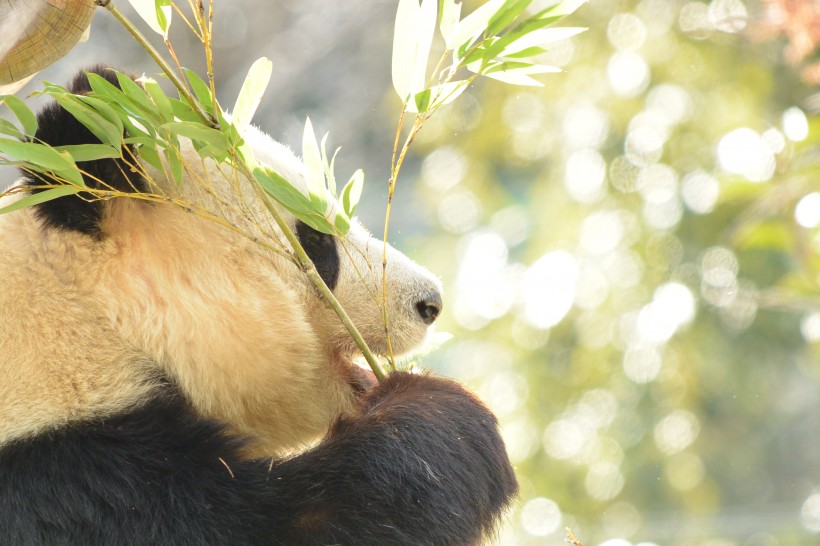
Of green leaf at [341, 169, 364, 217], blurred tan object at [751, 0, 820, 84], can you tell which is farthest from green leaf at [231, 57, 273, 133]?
blurred tan object at [751, 0, 820, 84]

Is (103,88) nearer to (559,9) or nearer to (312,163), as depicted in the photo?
(312,163)

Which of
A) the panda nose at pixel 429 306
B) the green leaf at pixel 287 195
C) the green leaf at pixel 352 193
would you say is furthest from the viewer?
the panda nose at pixel 429 306

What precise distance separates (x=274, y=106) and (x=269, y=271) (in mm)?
6470

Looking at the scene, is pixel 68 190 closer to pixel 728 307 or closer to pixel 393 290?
pixel 393 290

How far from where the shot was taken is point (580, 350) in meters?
6.09

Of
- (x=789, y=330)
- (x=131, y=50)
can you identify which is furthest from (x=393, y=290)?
(x=131, y=50)

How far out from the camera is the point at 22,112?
1471 millimetres

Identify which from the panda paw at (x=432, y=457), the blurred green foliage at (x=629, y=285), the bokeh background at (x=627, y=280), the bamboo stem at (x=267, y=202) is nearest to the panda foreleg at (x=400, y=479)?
the panda paw at (x=432, y=457)

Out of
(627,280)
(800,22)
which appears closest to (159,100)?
(800,22)

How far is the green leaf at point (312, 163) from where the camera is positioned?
160cm

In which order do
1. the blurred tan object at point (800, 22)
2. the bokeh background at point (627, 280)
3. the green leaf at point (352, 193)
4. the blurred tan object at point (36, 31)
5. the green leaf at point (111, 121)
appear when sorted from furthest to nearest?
1. the bokeh background at point (627, 280)
2. the blurred tan object at point (800, 22)
3. the green leaf at point (352, 193)
4. the green leaf at point (111, 121)
5. the blurred tan object at point (36, 31)

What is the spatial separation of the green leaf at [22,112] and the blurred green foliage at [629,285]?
463cm

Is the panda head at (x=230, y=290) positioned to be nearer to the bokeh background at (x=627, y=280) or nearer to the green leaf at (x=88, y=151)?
the green leaf at (x=88, y=151)

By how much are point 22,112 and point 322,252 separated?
604 millimetres
